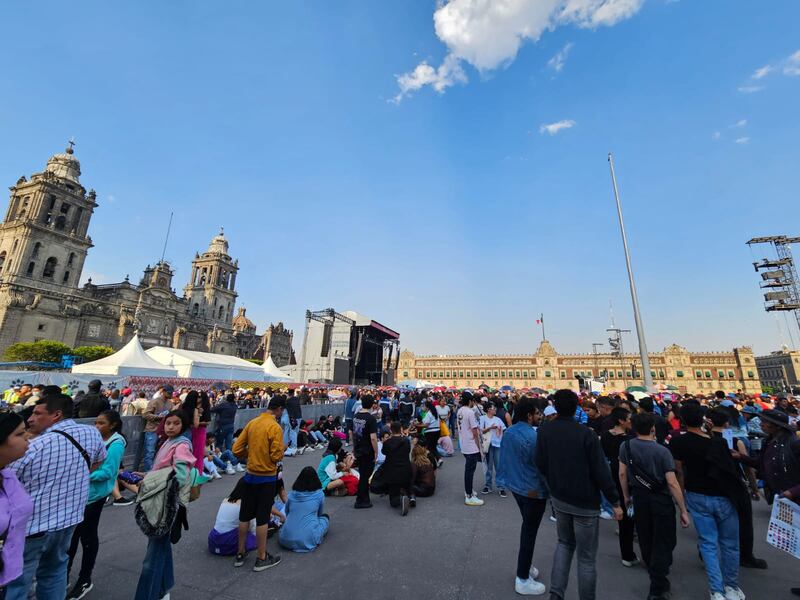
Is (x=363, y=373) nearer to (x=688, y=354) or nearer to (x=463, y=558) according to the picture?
(x=463, y=558)

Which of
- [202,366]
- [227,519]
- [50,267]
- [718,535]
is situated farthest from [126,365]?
[50,267]

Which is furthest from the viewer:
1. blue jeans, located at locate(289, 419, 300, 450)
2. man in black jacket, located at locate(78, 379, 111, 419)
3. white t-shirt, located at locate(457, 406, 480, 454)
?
blue jeans, located at locate(289, 419, 300, 450)

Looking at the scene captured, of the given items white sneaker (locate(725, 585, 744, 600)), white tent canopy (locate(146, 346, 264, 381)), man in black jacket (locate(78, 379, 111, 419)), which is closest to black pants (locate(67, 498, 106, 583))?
man in black jacket (locate(78, 379, 111, 419))

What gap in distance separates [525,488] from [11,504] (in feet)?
12.8

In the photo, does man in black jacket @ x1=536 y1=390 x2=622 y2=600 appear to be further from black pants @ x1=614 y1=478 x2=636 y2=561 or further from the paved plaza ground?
black pants @ x1=614 y1=478 x2=636 y2=561

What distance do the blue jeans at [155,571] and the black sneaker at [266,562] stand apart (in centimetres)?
91

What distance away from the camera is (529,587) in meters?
3.46

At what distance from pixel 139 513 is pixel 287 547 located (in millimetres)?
2110

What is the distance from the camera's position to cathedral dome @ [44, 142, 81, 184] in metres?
48.1

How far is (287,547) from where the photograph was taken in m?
4.41

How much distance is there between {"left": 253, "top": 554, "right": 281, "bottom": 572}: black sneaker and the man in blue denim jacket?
260 cm

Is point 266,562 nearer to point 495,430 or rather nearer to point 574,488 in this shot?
point 574,488

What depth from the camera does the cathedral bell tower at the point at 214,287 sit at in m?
68.7

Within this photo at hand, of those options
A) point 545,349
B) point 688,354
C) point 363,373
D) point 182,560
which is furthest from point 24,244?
point 688,354
